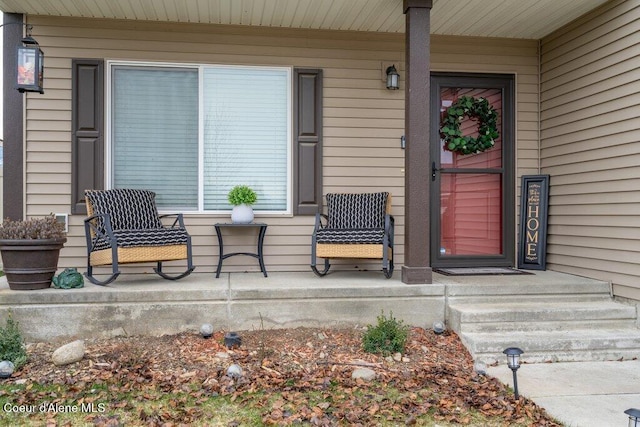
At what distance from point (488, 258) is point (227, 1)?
3.46 metres

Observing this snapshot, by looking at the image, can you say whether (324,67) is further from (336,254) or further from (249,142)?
(336,254)

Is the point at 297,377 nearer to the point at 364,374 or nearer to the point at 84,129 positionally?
the point at 364,374

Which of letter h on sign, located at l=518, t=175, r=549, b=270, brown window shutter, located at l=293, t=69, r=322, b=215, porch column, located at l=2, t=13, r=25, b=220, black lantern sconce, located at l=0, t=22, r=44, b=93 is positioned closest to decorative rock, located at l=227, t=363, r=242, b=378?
brown window shutter, located at l=293, t=69, r=322, b=215

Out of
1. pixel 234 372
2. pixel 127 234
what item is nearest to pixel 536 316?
pixel 234 372

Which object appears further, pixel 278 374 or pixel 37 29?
pixel 37 29

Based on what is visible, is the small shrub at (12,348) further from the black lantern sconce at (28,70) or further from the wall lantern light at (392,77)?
the wall lantern light at (392,77)

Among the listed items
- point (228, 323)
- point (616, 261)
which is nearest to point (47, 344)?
point (228, 323)

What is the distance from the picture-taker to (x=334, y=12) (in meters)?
4.65

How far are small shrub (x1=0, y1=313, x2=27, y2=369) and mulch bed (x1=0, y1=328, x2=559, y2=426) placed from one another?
0.07 meters

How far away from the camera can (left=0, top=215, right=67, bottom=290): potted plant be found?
3770mm

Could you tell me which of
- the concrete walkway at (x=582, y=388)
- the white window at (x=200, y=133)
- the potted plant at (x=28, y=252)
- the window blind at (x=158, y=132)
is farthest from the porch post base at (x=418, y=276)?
the potted plant at (x=28, y=252)

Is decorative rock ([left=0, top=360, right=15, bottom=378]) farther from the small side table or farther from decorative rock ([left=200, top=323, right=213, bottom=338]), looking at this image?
the small side table

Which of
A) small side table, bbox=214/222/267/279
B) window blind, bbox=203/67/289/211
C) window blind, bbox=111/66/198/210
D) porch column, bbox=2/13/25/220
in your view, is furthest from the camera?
window blind, bbox=203/67/289/211

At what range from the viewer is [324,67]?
509cm
